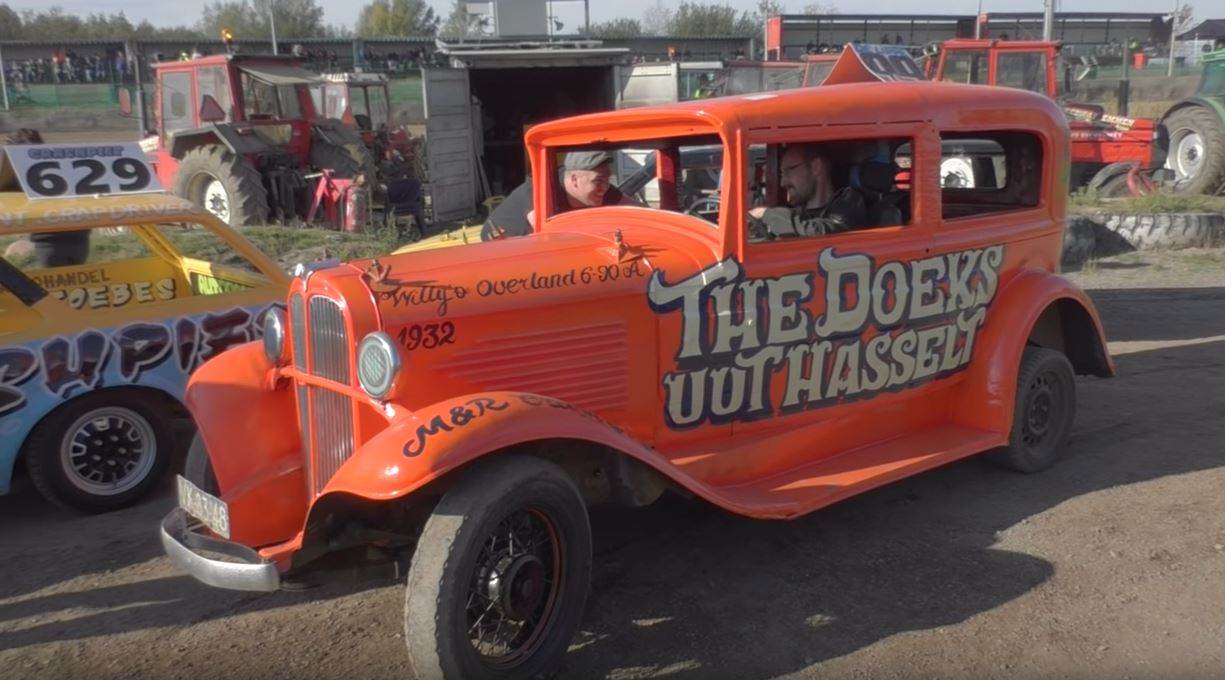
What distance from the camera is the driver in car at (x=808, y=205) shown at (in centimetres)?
441

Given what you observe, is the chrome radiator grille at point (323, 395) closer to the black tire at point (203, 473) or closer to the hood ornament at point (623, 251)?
the black tire at point (203, 473)

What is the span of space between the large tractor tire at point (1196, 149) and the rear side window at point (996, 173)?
10.6m

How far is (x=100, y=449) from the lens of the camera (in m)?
5.03

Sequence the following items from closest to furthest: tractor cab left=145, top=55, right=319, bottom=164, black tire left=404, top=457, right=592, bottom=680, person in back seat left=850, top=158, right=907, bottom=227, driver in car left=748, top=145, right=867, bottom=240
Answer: black tire left=404, top=457, right=592, bottom=680, driver in car left=748, top=145, right=867, bottom=240, person in back seat left=850, top=158, right=907, bottom=227, tractor cab left=145, top=55, right=319, bottom=164

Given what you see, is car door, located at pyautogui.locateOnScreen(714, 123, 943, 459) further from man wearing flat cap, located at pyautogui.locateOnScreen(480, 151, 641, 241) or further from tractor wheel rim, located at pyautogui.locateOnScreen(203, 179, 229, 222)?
tractor wheel rim, located at pyautogui.locateOnScreen(203, 179, 229, 222)

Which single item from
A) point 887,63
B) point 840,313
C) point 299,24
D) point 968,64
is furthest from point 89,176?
point 299,24

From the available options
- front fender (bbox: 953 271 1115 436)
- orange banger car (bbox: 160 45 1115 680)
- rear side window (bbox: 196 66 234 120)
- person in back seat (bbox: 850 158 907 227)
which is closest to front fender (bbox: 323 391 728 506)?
orange banger car (bbox: 160 45 1115 680)

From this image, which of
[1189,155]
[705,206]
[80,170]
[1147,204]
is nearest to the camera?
[705,206]

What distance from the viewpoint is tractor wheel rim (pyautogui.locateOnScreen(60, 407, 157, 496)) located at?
4945mm

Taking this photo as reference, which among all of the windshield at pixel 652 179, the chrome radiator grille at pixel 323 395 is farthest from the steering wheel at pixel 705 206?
the chrome radiator grille at pixel 323 395

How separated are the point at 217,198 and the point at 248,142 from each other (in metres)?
0.81

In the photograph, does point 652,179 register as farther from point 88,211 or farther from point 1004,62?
point 1004,62

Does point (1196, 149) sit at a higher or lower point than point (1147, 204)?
higher

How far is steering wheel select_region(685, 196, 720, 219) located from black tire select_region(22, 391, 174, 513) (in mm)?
2900
